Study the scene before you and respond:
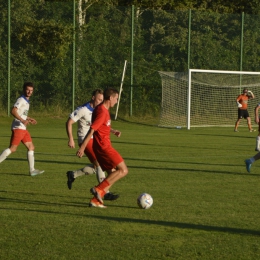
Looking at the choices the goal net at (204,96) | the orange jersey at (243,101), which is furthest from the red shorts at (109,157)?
the goal net at (204,96)

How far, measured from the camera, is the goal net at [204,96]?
33094 mm

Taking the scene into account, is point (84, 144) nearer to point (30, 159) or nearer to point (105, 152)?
point (105, 152)

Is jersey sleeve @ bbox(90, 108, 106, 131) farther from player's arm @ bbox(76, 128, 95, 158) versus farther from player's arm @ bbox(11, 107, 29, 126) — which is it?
player's arm @ bbox(11, 107, 29, 126)

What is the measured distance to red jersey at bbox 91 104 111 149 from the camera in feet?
32.4

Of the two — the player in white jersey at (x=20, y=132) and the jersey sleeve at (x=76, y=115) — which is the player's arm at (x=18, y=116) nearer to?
the player in white jersey at (x=20, y=132)

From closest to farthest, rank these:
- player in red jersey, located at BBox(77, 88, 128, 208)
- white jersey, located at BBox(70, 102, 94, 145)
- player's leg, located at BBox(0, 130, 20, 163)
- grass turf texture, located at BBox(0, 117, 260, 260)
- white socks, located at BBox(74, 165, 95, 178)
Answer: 1. grass turf texture, located at BBox(0, 117, 260, 260)
2. player in red jersey, located at BBox(77, 88, 128, 208)
3. white socks, located at BBox(74, 165, 95, 178)
4. white jersey, located at BBox(70, 102, 94, 145)
5. player's leg, located at BBox(0, 130, 20, 163)

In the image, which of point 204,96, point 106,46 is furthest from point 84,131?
point 106,46

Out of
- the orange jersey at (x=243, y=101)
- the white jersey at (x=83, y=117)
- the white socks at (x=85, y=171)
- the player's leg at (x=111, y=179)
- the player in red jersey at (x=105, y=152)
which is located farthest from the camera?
the orange jersey at (x=243, y=101)

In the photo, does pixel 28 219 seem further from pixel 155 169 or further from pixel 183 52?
pixel 183 52

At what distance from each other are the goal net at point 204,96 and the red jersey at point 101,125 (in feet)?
71.7

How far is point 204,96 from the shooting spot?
1337 inches

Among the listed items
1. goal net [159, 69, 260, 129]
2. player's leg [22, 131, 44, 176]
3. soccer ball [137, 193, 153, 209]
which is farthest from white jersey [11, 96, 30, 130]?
goal net [159, 69, 260, 129]

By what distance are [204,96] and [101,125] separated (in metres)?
24.4

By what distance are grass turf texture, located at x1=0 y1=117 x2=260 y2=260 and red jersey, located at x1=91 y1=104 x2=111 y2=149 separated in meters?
0.97
